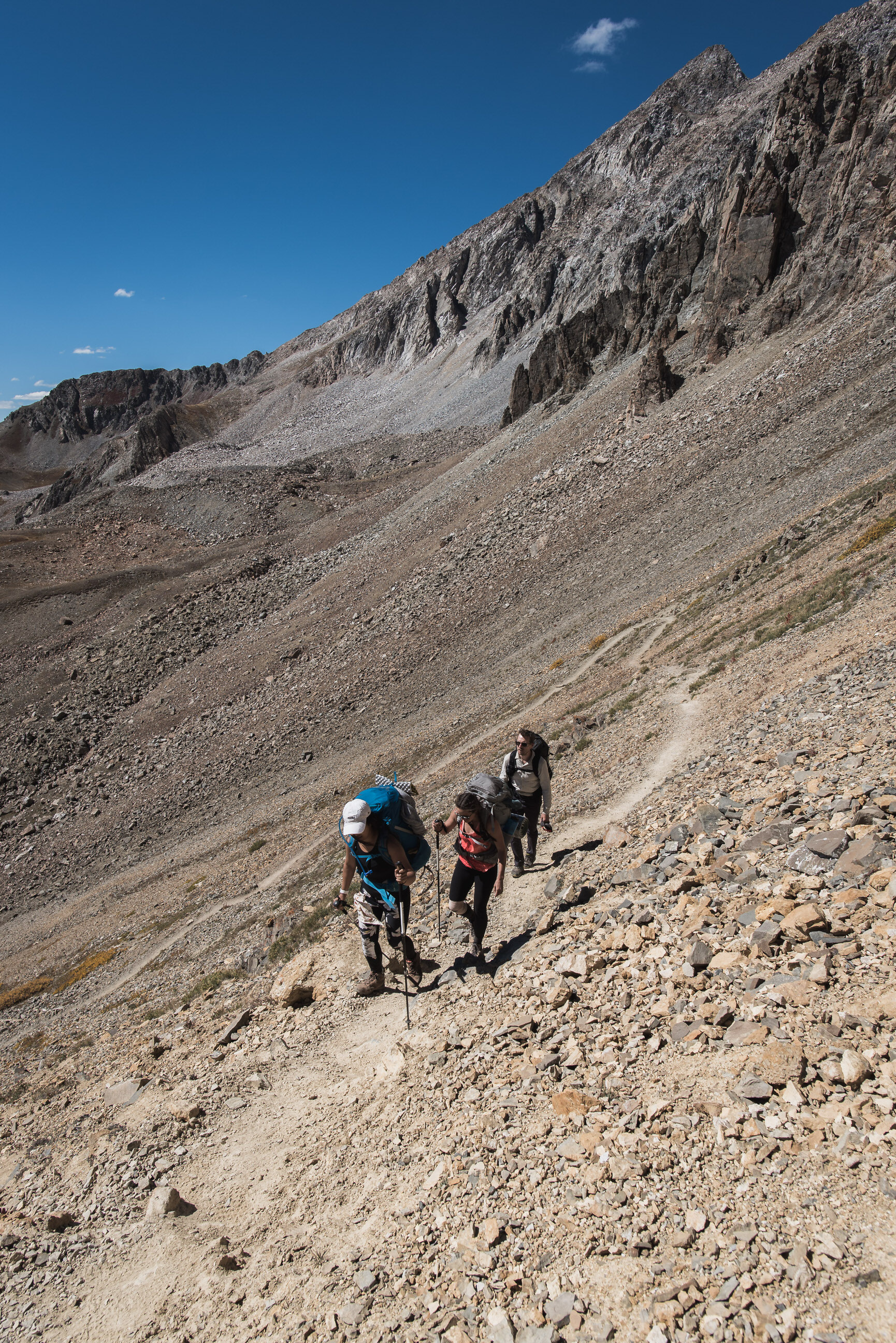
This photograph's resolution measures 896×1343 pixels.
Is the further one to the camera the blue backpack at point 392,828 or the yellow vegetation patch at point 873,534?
the yellow vegetation patch at point 873,534

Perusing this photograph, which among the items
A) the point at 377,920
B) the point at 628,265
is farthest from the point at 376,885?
the point at 628,265

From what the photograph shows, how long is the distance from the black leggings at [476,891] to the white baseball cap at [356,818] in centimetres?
102

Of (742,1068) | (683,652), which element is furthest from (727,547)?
(742,1068)

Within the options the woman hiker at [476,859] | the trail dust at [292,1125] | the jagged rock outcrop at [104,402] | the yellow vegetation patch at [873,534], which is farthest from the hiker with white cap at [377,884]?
the jagged rock outcrop at [104,402]

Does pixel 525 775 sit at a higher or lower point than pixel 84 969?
higher

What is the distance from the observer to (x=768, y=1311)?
267cm

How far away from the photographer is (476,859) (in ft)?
20.8

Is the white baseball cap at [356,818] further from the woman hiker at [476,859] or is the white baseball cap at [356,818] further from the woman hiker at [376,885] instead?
the woman hiker at [476,859]

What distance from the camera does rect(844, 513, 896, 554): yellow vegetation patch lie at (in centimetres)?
1366

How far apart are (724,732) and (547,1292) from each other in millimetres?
7251

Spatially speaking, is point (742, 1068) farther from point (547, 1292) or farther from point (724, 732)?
point (724, 732)

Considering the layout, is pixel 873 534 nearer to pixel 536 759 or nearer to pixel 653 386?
pixel 536 759

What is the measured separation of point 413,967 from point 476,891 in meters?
0.94

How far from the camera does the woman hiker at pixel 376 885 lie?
603 cm
